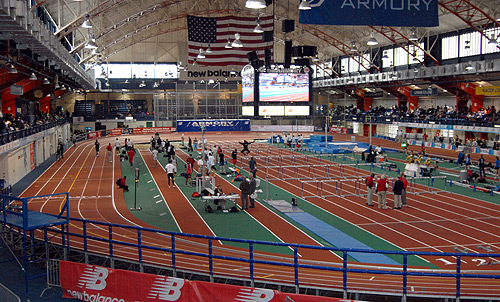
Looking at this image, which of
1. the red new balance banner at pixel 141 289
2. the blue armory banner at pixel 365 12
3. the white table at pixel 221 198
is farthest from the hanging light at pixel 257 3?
the red new balance banner at pixel 141 289

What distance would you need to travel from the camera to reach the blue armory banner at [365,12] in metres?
15.8

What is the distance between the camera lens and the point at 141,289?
34.2 ft

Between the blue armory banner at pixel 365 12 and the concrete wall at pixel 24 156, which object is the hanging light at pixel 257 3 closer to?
the blue armory banner at pixel 365 12

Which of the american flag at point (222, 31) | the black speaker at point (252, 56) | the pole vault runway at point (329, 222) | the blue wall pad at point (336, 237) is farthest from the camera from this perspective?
the black speaker at point (252, 56)

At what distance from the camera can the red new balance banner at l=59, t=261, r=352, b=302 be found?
31.1 ft

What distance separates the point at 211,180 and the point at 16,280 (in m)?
13.3

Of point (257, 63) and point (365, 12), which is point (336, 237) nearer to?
point (365, 12)

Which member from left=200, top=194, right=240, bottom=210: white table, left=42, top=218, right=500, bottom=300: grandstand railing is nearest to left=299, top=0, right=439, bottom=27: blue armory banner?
left=42, top=218, right=500, bottom=300: grandstand railing

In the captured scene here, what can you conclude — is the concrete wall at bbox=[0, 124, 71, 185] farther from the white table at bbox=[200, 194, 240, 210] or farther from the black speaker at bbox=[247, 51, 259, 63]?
the black speaker at bbox=[247, 51, 259, 63]

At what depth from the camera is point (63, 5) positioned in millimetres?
35281

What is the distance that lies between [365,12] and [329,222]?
24.2 ft

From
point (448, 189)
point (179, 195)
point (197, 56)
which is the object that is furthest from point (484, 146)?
point (179, 195)

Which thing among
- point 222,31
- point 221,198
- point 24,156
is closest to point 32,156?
point 24,156

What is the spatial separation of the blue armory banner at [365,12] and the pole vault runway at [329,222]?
6.92 m
